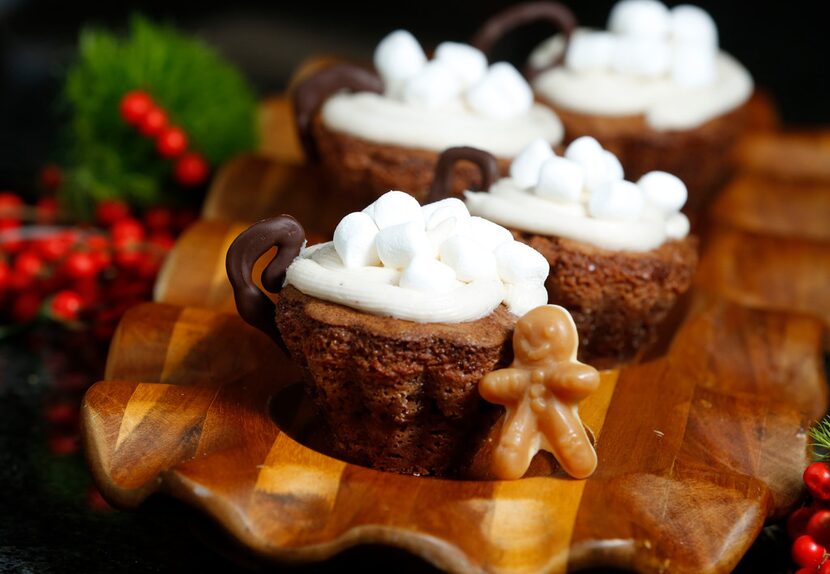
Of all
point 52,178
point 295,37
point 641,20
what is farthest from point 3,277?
point 295,37

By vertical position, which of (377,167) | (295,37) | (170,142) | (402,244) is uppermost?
(402,244)

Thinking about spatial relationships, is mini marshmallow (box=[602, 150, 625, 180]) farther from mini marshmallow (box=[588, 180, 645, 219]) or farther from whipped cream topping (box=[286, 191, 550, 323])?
whipped cream topping (box=[286, 191, 550, 323])

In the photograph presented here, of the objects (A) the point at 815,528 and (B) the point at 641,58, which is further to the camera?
(B) the point at 641,58


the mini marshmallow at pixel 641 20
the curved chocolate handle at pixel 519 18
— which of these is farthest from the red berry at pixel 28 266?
the mini marshmallow at pixel 641 20

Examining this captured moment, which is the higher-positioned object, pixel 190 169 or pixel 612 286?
pixel 612 286

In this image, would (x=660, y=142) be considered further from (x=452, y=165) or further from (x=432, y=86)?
(x=452, y=165)

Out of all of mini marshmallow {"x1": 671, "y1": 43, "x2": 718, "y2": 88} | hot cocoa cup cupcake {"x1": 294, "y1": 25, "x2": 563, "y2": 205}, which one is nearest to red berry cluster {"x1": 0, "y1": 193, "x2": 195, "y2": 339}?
hot cocoa cup cupcake {"x1": 294, "y1": 25, "x2": 563, "y2": 205}
